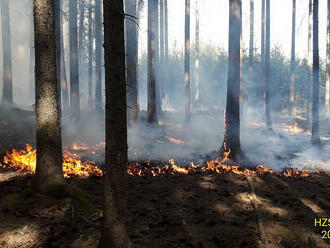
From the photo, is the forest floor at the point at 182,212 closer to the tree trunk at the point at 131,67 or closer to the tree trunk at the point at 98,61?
the tree trunk at the point at 131,67

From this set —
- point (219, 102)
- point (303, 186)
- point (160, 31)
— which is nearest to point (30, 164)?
point (303, 186)

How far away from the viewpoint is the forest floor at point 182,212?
5.43 metres

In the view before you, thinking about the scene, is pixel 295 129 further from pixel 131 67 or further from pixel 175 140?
pixel 131 67

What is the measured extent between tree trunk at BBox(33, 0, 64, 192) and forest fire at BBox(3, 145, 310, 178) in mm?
1819

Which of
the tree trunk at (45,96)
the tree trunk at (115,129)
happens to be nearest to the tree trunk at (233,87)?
the tree trunk at (45,96)

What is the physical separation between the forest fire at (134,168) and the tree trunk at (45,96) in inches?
71.6

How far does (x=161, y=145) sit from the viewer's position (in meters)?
16.4

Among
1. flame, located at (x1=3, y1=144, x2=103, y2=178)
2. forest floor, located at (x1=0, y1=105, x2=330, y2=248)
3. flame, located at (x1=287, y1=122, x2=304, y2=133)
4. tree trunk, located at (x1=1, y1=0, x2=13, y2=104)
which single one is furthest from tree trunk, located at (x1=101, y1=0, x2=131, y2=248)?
flame, located at (x1=287, y1=122, x2=304, y2=133)

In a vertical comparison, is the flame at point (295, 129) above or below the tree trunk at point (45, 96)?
below

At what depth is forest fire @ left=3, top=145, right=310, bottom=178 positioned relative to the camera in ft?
28.8
